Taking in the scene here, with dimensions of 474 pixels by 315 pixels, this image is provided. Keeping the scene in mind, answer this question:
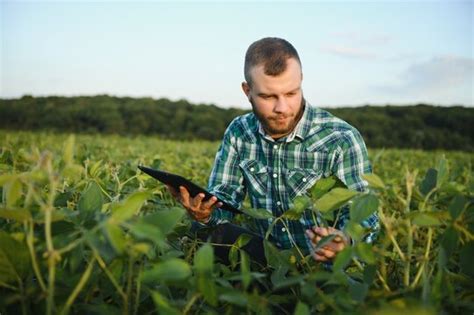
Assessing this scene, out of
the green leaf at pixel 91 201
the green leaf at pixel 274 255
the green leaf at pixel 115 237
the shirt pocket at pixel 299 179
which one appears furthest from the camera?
the shirt pocket at pixel 299 179

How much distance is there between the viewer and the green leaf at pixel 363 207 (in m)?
0.78

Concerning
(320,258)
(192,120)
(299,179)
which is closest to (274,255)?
(320,258)

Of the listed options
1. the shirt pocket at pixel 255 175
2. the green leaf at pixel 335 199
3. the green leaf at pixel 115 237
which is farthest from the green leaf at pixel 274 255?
the shirt pocket at pixel 255 175

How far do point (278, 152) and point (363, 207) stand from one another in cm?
127

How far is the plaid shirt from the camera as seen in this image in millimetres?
1897

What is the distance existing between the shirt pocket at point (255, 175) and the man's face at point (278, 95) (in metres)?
0.26

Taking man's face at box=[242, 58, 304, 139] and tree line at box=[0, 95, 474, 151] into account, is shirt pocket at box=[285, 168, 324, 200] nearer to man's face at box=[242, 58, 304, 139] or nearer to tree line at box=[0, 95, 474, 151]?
man's face at box=[242, 58, 304, 139]

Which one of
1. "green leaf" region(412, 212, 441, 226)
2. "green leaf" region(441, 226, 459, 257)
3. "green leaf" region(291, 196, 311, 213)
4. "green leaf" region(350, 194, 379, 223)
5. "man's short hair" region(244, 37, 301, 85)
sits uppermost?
"man's short hair" region(244, 37, 301, 85)

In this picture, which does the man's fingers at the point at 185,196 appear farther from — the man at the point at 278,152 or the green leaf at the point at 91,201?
the green leaf at the point at 91,201

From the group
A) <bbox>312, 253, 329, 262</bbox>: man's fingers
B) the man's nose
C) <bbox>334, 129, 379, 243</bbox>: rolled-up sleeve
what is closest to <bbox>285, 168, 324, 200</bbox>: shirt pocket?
<bbox>334, 129, 379, 243</bbox>: rolled-up sleeve

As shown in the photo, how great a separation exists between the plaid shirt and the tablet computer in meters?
0.40

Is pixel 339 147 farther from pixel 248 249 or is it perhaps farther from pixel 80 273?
pixel 80 273

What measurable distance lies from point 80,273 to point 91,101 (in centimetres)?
2407

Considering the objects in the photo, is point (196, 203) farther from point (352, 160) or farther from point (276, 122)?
point (352, 160)
